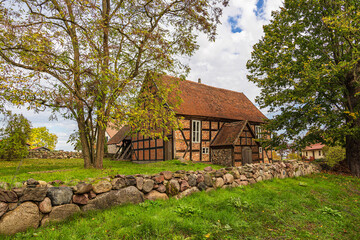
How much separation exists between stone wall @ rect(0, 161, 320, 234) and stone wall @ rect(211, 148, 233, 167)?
8.89 m

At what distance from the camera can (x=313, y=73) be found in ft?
40.0

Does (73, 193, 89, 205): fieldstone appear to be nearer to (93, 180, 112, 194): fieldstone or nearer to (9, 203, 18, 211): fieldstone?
(93, 180, 112, 194): fieldstone

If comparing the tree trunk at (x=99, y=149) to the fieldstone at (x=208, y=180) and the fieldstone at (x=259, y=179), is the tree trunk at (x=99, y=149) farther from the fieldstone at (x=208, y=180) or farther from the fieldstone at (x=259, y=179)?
the fieldstone at (x=259, y=179)

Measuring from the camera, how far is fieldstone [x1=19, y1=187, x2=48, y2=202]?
15.6 feet

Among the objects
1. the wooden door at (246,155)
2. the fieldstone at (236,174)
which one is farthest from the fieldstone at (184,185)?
the wooden door at (246,155)

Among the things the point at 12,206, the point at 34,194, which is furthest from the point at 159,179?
the point at 12,206

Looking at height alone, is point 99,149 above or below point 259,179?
above

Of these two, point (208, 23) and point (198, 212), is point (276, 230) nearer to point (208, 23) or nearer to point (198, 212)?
point (198, 212)

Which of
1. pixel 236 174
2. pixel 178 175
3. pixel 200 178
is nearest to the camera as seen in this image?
pixel 178 175

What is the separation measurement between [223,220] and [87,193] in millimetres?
3683

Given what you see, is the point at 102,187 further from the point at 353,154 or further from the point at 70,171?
the point at 353,154

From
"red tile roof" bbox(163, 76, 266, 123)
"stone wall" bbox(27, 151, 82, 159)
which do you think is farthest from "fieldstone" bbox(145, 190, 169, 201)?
"stone wall" bbox(27, 151, 82, 159)

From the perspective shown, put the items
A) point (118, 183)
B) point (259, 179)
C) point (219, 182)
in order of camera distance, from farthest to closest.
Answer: point (259, 179)
point (219, 182)
point (118, 183)

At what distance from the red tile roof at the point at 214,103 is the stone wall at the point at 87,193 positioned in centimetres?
1039
